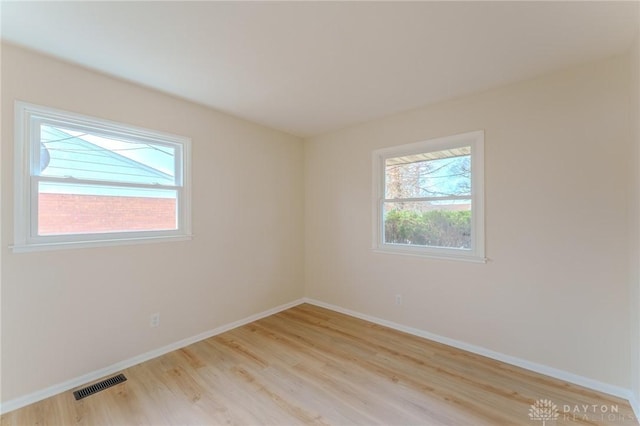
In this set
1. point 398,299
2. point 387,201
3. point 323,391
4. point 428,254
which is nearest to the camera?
point 323,391

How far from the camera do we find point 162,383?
2.17 meters

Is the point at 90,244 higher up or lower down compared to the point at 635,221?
lower down

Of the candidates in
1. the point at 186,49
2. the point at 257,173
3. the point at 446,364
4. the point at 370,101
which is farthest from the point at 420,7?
the point at 446,364

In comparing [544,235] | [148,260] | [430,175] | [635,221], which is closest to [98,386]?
[148,260]

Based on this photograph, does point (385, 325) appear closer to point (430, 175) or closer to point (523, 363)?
point (523, 363)

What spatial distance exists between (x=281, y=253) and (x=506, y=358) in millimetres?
2758

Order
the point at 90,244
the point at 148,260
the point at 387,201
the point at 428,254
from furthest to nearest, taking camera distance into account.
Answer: the point at 387,201
the point at 428,254
the point at 148,260
the point at 90,244

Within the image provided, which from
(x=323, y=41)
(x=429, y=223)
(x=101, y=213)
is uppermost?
(x=323, y=41)

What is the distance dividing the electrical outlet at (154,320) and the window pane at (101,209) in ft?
2.70

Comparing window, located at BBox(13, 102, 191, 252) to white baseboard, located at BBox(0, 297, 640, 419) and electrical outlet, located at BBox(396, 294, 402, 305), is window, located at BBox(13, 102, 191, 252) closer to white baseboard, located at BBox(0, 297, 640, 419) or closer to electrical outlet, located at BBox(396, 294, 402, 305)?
white baseboard, located at BBox(0, 297, 640, 419)

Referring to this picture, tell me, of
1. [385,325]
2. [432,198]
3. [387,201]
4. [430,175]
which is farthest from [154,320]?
[430,175]

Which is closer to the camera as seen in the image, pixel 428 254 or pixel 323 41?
pixel 323 41

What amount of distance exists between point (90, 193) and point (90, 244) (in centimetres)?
43

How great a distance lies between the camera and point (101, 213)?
233 centimetres
